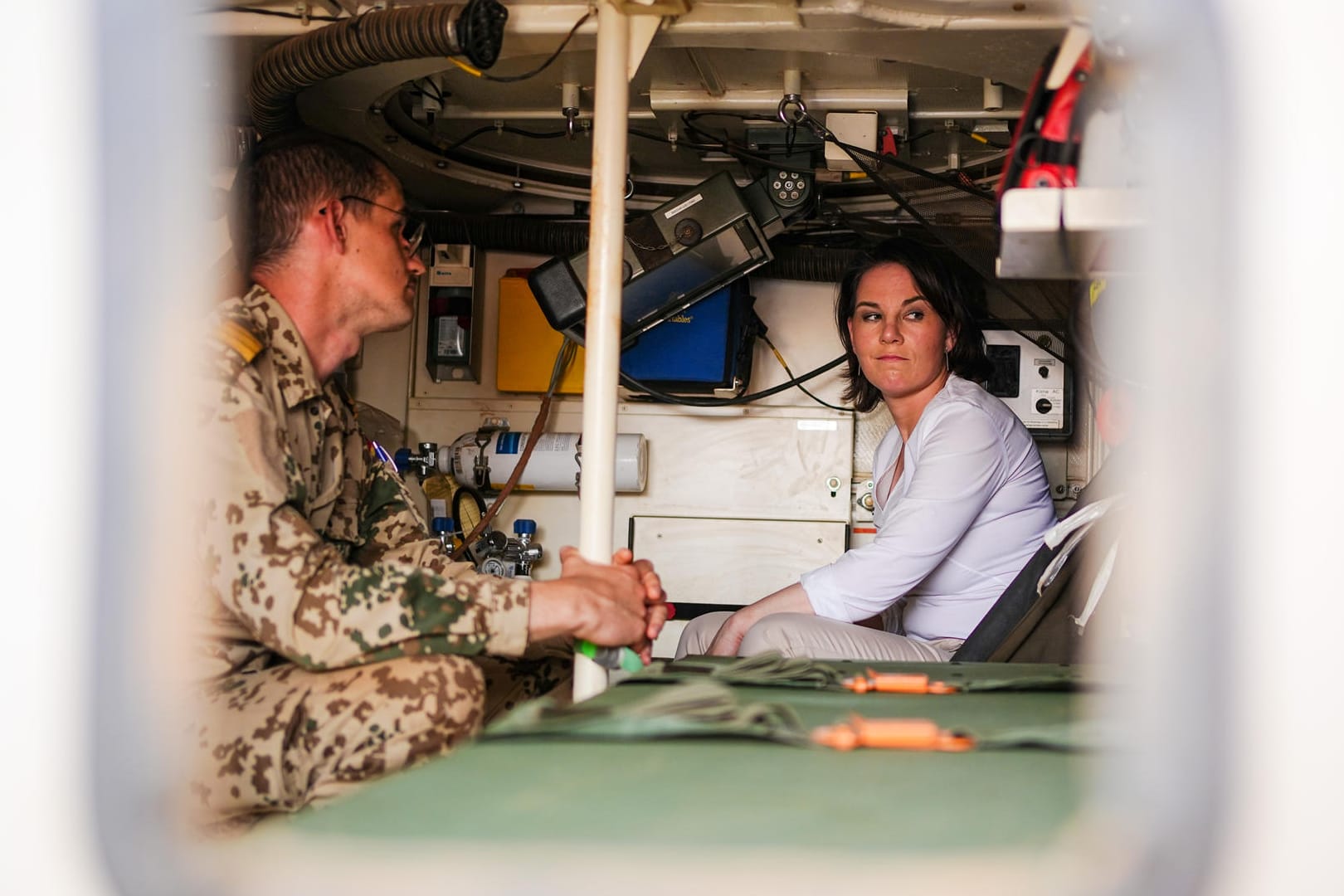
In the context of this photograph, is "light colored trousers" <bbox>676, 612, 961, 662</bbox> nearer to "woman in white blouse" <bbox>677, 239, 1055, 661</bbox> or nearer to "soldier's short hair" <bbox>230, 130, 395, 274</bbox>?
"woman in white blouse" <bbox>677, 239, 1055, 661</bbox>

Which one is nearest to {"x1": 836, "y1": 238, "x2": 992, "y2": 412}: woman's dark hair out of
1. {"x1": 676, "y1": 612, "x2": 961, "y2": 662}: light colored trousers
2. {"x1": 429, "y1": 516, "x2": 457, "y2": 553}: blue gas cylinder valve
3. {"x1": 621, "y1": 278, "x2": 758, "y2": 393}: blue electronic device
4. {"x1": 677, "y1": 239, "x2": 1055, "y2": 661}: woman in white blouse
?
{"x1": 677, "y1": 239, "x2": 1055, "y2": 661}: woman in white blouse

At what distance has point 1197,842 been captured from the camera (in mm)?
757

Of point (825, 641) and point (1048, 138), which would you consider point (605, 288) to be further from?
point (825, 641)

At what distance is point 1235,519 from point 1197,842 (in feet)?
0.73

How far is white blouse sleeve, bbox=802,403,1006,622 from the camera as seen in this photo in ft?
8.79

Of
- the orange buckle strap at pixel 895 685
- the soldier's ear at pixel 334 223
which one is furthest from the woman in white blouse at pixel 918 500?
→ the soldier's ear at pixel 334 223

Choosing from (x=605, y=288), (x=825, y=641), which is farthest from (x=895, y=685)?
(x=825, y=641)

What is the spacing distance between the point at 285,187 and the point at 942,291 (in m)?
1.84

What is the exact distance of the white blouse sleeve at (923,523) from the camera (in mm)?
2678

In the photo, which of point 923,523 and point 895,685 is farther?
point 923,523

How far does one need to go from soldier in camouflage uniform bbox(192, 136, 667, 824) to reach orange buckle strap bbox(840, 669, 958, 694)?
38 centimetres

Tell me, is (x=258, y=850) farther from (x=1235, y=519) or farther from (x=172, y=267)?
(x=1235, y=519)

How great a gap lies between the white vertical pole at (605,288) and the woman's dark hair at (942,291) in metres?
1.43

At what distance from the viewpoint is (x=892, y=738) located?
1.25 meters
